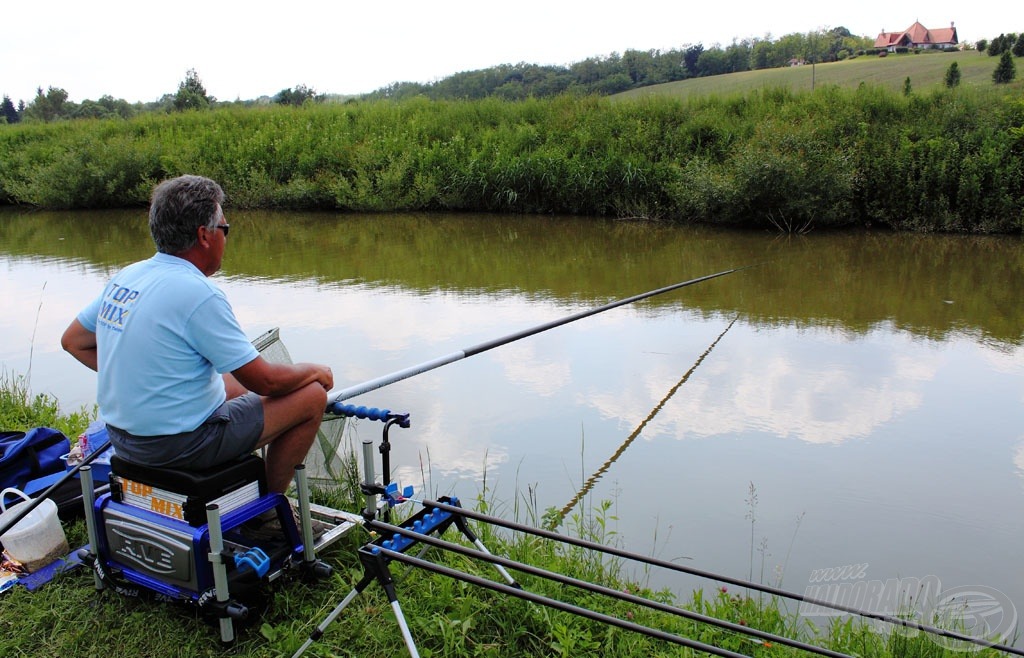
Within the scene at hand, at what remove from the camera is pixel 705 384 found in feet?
15.5

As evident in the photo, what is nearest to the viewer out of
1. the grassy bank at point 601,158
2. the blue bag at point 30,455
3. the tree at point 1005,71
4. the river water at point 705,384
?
the blue bag at point 30,455

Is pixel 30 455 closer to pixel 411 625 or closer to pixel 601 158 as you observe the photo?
pixel 411 625

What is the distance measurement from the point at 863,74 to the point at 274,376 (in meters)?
26.7

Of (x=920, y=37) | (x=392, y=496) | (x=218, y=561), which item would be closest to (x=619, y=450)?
(x=392, y=496)

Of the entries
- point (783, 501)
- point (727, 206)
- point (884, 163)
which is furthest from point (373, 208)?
point (783, 501)

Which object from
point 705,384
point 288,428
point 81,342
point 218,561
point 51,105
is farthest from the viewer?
point 51,105

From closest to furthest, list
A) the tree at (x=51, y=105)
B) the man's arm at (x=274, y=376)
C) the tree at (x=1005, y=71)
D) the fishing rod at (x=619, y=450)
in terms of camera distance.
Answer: the man's arm at (x=274, y=376), the fishing rod at (x=619, y=450), the tree at (x=1005, y=71), the tree at (x=51, y=105)

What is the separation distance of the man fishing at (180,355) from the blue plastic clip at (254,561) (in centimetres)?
25

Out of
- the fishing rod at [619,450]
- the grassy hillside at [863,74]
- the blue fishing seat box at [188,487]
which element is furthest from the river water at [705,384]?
the grassy hillside at [863,74]

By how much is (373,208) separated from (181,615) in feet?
40.1

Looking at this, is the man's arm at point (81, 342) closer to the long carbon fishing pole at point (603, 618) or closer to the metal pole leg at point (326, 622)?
the metal pole leg at point (326, 622)

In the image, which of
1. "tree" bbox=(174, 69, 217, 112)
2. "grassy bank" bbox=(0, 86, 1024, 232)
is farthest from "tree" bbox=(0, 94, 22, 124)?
"grassy bank" bbox=(0, 86, 1024, 232)

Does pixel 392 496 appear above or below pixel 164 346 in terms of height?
below

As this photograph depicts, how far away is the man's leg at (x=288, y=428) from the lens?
2.18m
